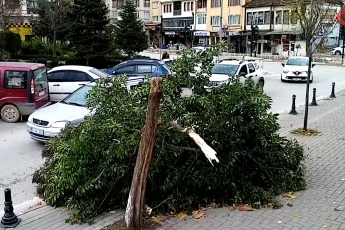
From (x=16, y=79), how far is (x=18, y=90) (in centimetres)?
32

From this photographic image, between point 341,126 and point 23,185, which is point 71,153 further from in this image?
point 341,126

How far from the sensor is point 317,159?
8.51 meters

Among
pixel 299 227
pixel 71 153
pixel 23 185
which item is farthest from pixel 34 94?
pixel 299 227

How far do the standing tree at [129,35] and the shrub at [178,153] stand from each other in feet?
88.9

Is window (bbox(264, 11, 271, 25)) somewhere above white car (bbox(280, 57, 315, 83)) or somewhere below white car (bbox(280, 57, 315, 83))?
above

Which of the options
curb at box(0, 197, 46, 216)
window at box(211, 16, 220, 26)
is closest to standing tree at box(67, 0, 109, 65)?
curb at box(0, 197, 46, 216)

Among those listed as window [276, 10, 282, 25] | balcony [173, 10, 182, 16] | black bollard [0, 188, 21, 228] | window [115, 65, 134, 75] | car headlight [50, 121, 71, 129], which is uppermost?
balcony [173, 10, 182, 16]

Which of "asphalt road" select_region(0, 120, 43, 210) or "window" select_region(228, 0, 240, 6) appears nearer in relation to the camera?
"asphalt road" select_region(0, 120, 43, 210)

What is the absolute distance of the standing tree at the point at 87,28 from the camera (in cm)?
2684

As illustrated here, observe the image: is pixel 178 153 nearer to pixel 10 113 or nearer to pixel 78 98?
pixel 78 98

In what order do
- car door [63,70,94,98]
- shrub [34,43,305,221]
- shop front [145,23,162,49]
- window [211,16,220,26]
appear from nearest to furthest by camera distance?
1. shrub [34,43,305,221]
2. car door [63,70,94,98]
3. window [211,16,220,26]
4. shop front [145,23,162,49]

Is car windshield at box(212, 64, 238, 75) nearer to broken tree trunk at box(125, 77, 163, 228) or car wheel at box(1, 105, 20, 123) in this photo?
car wheel at box(1, 105, 20, 123)

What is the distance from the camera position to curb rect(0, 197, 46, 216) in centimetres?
585

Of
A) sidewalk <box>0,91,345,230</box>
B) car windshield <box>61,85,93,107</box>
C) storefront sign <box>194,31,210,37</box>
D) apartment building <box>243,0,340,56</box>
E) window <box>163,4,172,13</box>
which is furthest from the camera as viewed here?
window <box>163,4,172,13</box>
